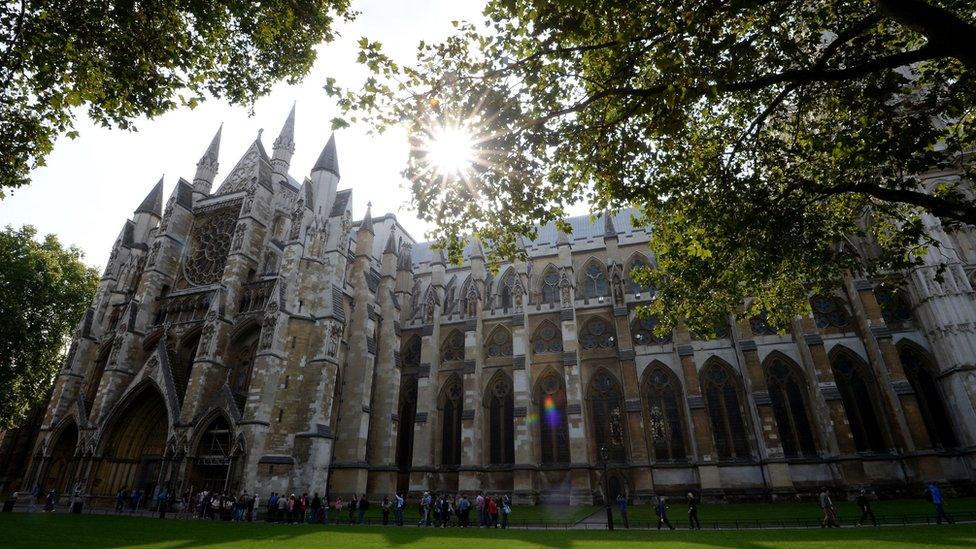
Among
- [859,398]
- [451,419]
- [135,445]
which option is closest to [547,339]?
[451,419]

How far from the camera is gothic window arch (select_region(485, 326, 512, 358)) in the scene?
28891 millimetres

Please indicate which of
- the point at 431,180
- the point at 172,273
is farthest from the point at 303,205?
the point at 431,180

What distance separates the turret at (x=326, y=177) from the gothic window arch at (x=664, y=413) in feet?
64.8

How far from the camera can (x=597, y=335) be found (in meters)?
27.5

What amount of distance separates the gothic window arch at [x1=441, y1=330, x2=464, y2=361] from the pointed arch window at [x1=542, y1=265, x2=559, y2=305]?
19.7 ft

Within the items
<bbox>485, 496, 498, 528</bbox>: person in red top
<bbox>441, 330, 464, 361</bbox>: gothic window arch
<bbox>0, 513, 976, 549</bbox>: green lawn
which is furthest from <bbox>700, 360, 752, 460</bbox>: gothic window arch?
<bbox>441, 330, 464, 361</bbox>: gothic window arch

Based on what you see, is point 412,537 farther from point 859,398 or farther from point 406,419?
point 859,398

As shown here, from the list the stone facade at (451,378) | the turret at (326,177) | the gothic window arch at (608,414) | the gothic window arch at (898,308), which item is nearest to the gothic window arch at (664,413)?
the stone facade at (451,378)

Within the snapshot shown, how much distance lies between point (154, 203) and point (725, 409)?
36221 mm

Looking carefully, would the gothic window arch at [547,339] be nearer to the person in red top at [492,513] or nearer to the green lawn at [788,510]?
the green lawn at [788,510]

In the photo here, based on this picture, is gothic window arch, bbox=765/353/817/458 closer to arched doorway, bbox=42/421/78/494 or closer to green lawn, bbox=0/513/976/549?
green lawn, bbox=0/513/976/549

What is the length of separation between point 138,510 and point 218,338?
7749mm

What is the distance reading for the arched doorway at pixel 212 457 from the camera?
1986 cm

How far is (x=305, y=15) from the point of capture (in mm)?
9977
